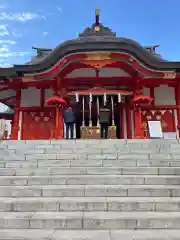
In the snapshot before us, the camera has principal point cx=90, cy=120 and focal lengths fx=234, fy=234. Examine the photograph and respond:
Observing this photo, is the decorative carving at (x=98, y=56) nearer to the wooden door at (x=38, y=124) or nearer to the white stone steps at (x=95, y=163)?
the wooden door at (x=38, y=124)

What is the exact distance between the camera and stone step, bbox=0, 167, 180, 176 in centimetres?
588

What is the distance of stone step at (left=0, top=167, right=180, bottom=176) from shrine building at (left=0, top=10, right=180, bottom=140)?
512 centimetres

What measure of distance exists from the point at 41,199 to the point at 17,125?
27.7 feet

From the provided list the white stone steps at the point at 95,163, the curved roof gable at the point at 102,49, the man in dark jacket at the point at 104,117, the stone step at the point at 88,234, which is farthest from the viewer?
the man in dark jacket at the point at 104,117

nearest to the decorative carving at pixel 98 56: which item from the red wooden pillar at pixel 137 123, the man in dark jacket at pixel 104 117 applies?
the man in dark jacket at pixel 104 117

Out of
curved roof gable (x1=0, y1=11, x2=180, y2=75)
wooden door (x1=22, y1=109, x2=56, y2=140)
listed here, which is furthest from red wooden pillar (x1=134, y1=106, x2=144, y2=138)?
wooden door (x1=22, y1=109, x2=56, y2=140)

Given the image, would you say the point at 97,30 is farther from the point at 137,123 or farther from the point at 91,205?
the point at 91,205

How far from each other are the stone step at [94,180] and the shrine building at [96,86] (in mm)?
5614

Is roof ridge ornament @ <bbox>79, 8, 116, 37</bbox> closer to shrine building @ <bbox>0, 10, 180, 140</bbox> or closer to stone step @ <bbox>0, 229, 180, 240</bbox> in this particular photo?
shrine building @ <bbox>0, 10, 180, 140</bbox>

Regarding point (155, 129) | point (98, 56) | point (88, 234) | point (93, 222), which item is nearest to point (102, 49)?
point (98, 56)

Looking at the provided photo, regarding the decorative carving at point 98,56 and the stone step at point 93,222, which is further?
the decorative carving at point 98,56

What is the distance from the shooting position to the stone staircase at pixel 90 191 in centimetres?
397

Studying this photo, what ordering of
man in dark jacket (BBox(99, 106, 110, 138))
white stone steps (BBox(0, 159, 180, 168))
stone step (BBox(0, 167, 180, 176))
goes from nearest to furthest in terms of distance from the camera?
stone step (BBox(0, 167, 180, 176))
white stone steps (BBox(0, 159, 180, 168))
man in dark jacket (BBox(99, 106, 110, 138))

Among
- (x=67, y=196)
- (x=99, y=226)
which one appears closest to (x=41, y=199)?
(x=67, y=196)
